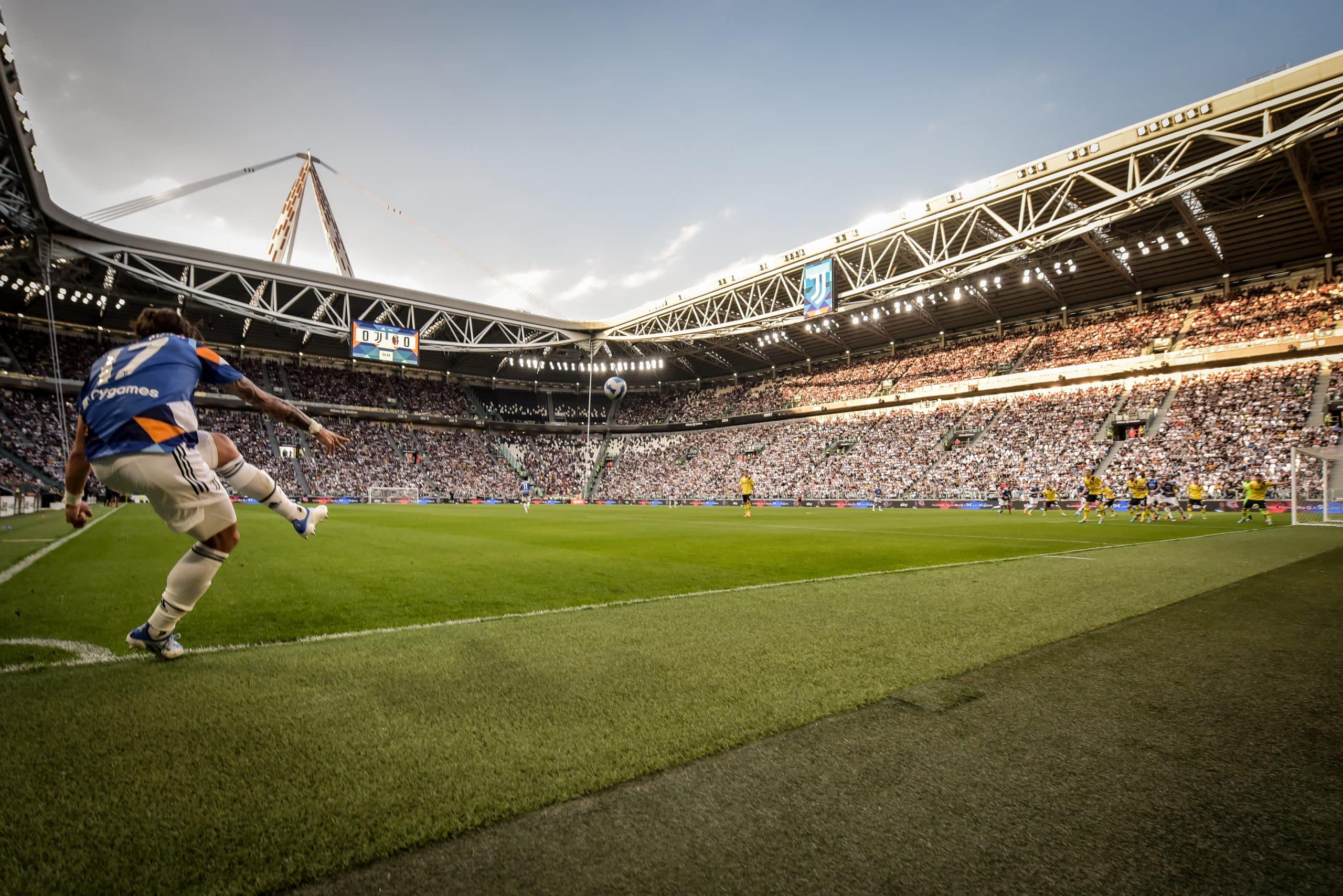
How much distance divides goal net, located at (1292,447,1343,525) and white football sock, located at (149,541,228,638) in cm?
2196

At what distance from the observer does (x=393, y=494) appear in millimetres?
42500

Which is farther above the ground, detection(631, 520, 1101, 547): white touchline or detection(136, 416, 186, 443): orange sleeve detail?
detection(136, 416, 186, 443): orange sleeve detail

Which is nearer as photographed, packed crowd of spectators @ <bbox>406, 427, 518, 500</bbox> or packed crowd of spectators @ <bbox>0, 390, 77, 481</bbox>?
packed crowd of spectators @ <bbox>0, 390, 77, 481</bbox>

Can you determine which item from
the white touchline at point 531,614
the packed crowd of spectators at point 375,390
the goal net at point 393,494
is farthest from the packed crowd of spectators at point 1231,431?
the packed crowd of spectators at point 375,390

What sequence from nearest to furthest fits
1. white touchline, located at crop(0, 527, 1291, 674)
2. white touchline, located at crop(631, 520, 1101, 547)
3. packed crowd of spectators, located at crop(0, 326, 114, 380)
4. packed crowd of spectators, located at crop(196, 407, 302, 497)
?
1. white touchline, located at crop(0, 527, 1291, 674)
2. white touchline, located at crop(631, 520, 1101, 547)
3. packed crowd of spectators, located at crop(0, 326, 114, 380)
4. packed crowd of spectators, located at crop(196, 407, 302, 497)

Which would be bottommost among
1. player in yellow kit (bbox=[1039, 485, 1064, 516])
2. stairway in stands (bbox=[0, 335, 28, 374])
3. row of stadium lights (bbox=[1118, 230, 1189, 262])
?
player in yellow kit (bbox=[1039, 485, 1064, 516])

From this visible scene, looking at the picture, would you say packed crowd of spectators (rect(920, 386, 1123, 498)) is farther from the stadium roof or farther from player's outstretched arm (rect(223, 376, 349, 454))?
player's outstretched arm (rect(223, 376, 349, 454))

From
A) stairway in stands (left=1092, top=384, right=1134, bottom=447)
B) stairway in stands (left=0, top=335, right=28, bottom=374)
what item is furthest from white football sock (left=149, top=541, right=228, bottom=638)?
stairway in stands (left=0, top=335, right=28, bottom=374)

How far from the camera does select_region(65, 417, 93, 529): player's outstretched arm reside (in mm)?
2988

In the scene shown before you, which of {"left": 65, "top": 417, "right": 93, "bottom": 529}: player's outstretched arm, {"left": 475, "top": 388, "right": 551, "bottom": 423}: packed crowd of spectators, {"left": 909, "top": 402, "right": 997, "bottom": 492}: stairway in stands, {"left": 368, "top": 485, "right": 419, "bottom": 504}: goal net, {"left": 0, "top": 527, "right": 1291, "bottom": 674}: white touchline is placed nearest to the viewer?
{"left": 65, "top": 417, "right": 93, "bottom": 529}: player's outstretched arm

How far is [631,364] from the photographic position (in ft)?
164

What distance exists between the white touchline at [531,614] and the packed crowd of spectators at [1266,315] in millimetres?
32749

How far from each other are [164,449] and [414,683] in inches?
67.7

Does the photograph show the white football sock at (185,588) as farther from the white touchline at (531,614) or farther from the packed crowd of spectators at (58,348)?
the packed crowd of spectators at (58,348)
